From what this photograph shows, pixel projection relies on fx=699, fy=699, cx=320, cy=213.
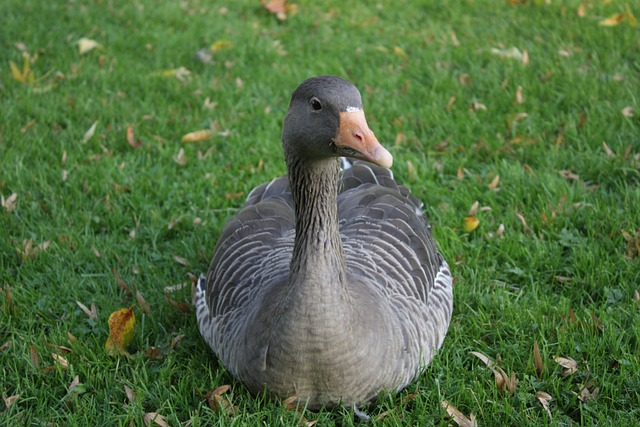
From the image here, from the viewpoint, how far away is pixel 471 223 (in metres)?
4.56

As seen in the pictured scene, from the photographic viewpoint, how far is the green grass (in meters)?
3.39

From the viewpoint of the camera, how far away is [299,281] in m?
2.97

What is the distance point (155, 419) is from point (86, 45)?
499cm

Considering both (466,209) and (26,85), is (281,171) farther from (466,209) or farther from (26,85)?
(26,85)

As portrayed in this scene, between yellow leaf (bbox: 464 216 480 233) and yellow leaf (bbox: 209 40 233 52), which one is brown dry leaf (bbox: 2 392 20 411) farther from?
yellow leaf (bbox: 209 40 233 52)

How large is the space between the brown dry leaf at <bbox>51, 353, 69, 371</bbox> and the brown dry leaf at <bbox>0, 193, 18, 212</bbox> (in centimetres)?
172

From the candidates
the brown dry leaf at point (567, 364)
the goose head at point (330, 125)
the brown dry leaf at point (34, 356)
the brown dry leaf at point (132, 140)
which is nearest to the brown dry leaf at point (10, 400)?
the brown dry leaf at point (34, 356)

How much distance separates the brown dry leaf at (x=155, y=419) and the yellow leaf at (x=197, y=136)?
2964 millimetres

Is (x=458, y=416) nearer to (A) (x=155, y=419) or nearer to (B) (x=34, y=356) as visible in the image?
(A) (x=155, y=419)

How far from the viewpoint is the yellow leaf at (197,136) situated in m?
5.72

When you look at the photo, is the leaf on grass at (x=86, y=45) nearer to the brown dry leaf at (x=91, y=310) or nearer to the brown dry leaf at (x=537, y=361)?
the brown dry leaf at (x=91, y=310)

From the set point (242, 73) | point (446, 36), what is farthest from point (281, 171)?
point (446, 36)

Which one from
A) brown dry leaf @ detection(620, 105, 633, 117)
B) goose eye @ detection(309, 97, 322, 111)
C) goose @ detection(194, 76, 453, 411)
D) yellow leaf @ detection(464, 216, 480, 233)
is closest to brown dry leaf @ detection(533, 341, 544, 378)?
goose @ detection(194, 76, 453, 411)

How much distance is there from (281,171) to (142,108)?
164cm
